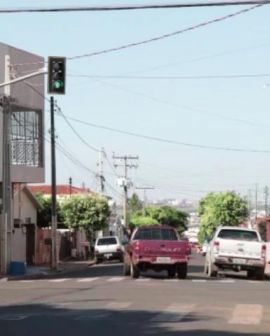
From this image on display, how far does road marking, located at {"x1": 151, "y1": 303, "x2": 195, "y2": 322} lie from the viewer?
47.9ft

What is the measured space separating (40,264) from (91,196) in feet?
52.6

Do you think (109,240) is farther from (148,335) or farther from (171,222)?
(171,222)

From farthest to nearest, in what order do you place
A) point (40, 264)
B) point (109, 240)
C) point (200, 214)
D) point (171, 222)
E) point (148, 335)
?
1. point (171, 222)
2. point (200, 214)
3. point (109, 240)
4. point (40, 264)
5. point (148, 335)

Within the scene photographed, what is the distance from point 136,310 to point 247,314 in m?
2.18

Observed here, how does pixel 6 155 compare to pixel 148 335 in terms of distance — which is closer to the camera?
pixel 148 335

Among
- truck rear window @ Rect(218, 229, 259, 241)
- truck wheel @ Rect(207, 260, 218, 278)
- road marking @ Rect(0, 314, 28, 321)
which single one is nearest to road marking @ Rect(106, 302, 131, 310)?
road marking @ Rect(0, 314, 28, 321)

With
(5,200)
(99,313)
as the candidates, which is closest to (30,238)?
(5,200)

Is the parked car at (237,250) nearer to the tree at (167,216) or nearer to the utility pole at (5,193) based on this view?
the utility pole at (5,193)

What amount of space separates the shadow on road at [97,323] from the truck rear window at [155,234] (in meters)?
11.2

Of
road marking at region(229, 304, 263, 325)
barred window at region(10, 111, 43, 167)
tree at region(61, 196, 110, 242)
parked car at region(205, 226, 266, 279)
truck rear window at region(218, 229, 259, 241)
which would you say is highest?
barred window at region(10, 111, 43, 167)

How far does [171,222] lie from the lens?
117812 mm

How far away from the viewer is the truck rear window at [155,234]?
27.7m

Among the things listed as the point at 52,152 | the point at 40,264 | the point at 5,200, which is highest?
the point at 52,152

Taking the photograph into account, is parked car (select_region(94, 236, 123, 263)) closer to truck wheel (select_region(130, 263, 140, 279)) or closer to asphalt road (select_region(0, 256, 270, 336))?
truck wheel (select_region(130, 263, 140, 279))
